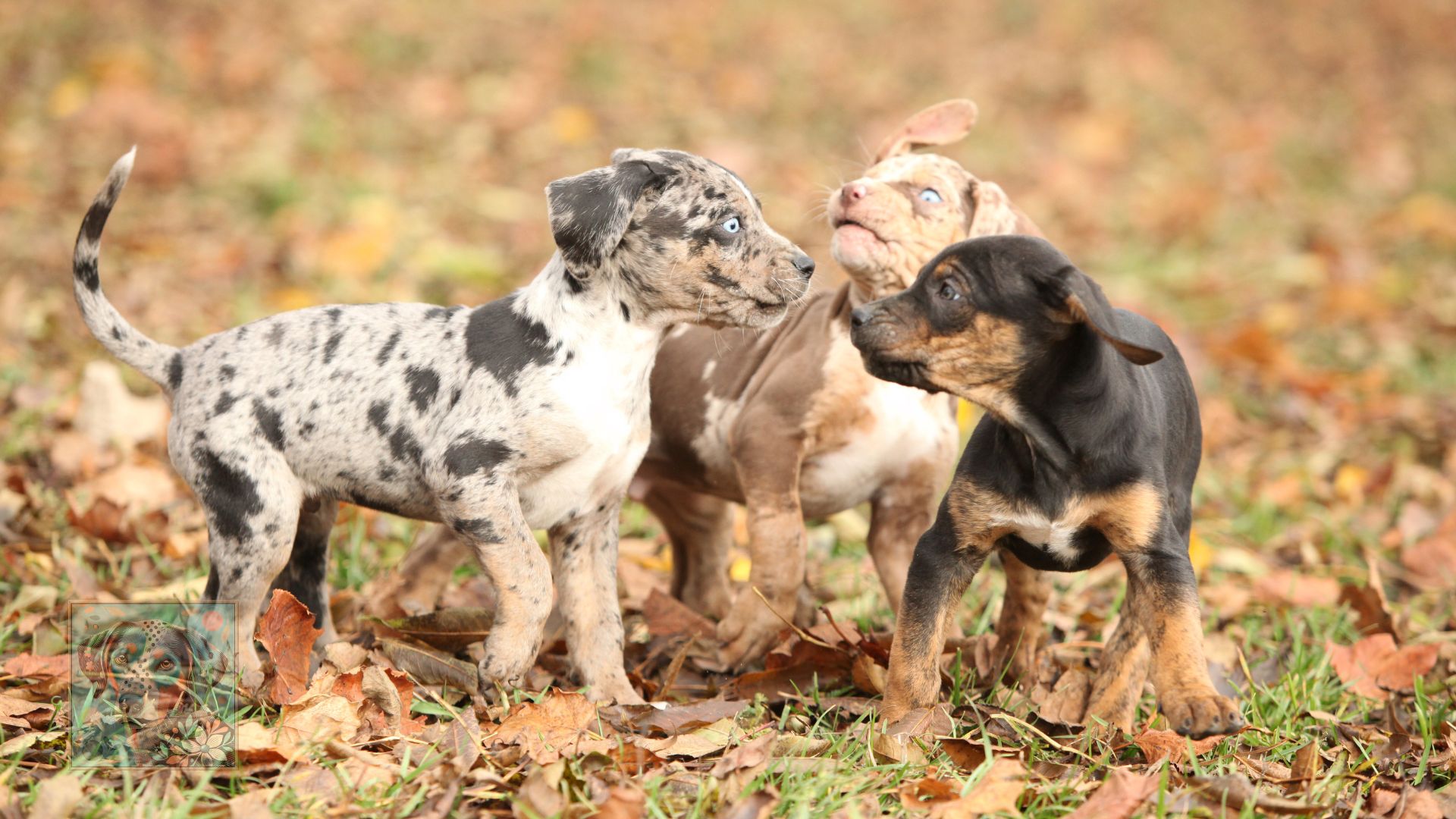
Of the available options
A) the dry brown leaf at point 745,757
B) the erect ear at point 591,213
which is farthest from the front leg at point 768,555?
the erect ear at point 591,213

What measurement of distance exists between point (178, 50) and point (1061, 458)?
11.3 metres

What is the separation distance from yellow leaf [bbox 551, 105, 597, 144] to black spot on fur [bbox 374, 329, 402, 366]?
8.45 metres

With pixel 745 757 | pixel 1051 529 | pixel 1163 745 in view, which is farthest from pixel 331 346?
pixel 1163 745

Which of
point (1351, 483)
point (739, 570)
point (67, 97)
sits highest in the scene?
point (67, 97)

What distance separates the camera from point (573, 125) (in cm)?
1322

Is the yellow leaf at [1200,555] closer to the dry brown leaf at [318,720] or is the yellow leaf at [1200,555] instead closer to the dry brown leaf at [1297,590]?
the dry brown leaf at [1297,590]

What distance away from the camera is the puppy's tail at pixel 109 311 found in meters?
4.68

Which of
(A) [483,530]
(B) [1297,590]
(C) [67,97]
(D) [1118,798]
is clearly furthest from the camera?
(C) [67,97]

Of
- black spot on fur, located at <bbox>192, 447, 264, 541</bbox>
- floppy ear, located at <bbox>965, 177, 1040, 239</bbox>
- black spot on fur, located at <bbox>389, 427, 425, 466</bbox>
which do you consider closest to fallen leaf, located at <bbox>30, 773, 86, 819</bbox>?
black spot on fur, located at <bbox>192, 447, 264, 541</bbox>

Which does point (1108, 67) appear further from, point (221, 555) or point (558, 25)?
point (221, 555)

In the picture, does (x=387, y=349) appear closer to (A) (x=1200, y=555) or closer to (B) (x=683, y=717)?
(B) (x=683, y=717)

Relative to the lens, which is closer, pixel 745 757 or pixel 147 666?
pixel 745 757

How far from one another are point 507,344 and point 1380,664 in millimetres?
3490

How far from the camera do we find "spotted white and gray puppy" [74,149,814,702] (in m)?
4.49
